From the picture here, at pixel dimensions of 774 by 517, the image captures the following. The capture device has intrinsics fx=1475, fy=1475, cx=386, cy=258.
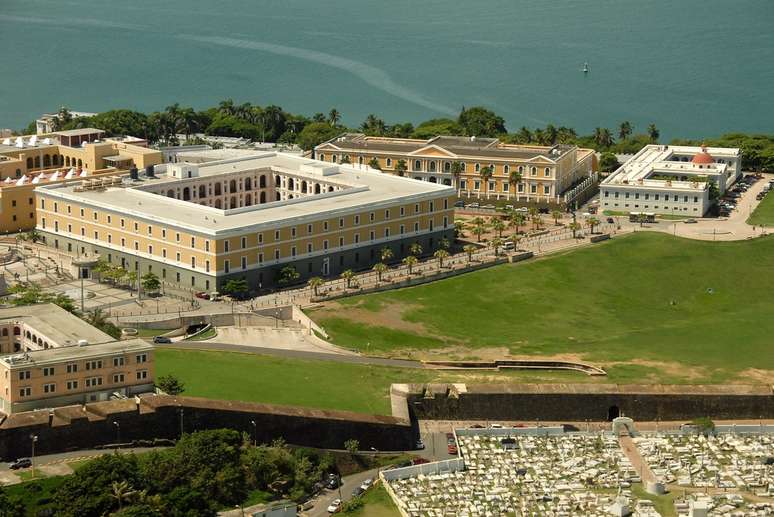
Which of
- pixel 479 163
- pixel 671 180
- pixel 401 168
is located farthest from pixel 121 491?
pixel 671 180

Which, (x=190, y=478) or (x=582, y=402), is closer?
(x=190, y=478)

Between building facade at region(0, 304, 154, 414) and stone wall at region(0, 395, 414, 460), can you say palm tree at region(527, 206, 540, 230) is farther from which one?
building facade at region(0, 304, 154, 414)

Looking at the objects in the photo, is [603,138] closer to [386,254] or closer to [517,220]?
[517,220]

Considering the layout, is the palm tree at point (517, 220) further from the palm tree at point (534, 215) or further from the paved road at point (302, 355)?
the paved road at point (302, 355)

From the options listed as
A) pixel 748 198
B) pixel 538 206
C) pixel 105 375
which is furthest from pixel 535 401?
pixel 748 198

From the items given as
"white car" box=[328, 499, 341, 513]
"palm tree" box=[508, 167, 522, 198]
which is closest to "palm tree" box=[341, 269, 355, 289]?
"palm tree" box=[508, 167, 522, 198]

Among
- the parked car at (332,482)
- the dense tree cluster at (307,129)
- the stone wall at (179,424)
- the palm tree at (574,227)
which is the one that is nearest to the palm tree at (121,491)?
the stone wall at (179,424)
